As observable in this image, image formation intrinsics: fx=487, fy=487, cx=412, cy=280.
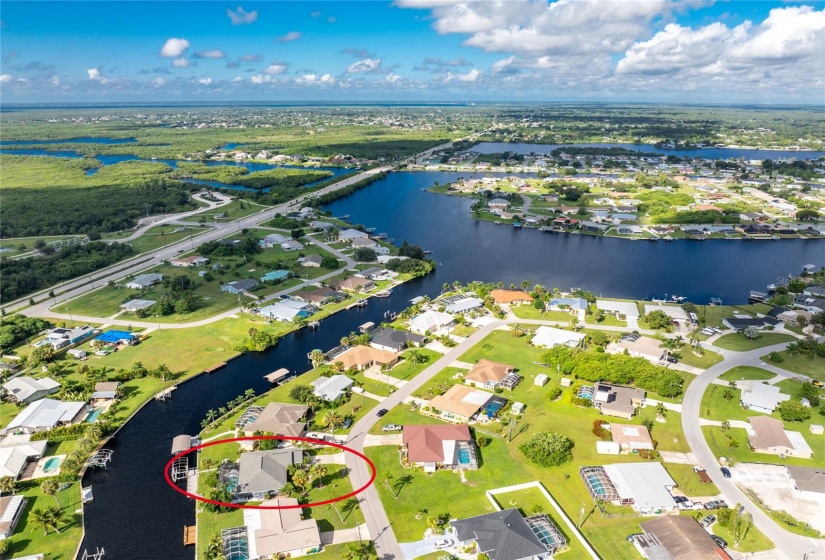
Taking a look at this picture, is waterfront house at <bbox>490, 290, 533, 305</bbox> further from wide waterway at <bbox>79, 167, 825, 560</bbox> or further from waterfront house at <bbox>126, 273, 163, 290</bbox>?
waterfront house at <bbox>126, 273, 163, 290</bbox>

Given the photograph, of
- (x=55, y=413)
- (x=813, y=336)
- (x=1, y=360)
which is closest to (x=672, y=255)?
(x=813, y=336)

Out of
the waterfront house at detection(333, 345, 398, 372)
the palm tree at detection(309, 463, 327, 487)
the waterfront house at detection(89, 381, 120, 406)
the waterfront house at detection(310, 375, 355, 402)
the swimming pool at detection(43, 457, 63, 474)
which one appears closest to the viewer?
the palm tree at detection(309, 463, 327, 487)

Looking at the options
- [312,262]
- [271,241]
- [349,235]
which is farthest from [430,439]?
[271,241]

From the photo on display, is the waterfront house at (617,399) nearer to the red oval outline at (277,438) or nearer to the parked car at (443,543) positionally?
the parked car at (443,543)

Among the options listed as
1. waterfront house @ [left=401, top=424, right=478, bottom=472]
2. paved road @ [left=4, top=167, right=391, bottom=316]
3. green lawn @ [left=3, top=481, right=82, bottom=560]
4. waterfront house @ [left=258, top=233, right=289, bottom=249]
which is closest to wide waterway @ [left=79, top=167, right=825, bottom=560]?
green lawn @ [left=3, top=481, right=82, bottom=560]

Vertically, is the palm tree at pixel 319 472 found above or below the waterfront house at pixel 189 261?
below

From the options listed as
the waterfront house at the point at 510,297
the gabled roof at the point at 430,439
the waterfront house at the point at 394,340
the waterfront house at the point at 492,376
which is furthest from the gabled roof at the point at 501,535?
the waterfront house at the point at 510,297
